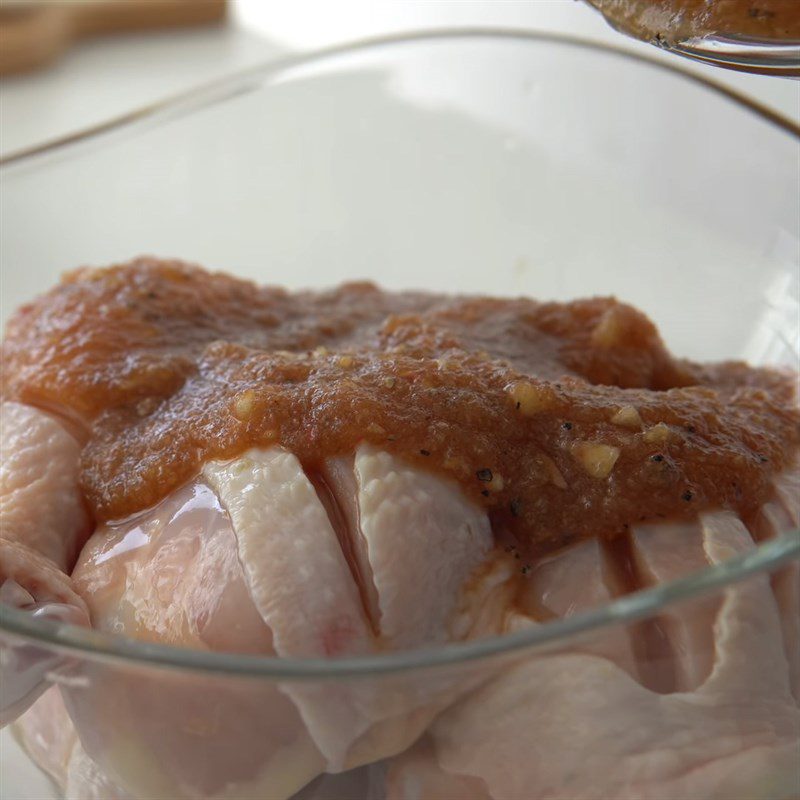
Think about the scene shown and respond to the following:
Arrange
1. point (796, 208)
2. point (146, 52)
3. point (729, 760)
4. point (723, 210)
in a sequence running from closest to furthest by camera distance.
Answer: point (729, 760) < point (796, 208) < point (723, 210) < point (146, 52)

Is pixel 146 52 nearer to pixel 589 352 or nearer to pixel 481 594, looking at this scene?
pixel 589 352

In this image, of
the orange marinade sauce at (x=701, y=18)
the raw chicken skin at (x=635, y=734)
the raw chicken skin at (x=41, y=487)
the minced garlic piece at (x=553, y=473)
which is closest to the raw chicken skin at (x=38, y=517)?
the raw chicken skin at (x=41, y=487)

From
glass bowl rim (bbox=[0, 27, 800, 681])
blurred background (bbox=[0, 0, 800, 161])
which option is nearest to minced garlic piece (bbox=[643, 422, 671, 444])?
glass bowl rim (bbox=[0, 27, 800, 681])

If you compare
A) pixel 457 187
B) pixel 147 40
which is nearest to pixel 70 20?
pixel 147 40

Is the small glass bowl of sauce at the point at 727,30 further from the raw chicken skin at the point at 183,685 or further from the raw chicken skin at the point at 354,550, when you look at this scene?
the raw chicken skin at the point at 183,685

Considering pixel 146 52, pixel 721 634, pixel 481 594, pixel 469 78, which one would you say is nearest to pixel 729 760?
pixel 721 634

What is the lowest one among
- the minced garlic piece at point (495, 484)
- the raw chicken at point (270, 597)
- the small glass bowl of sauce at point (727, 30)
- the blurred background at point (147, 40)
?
the blurred background at point (147, 40)

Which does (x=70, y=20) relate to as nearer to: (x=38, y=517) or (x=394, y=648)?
(x=38, y=517)
